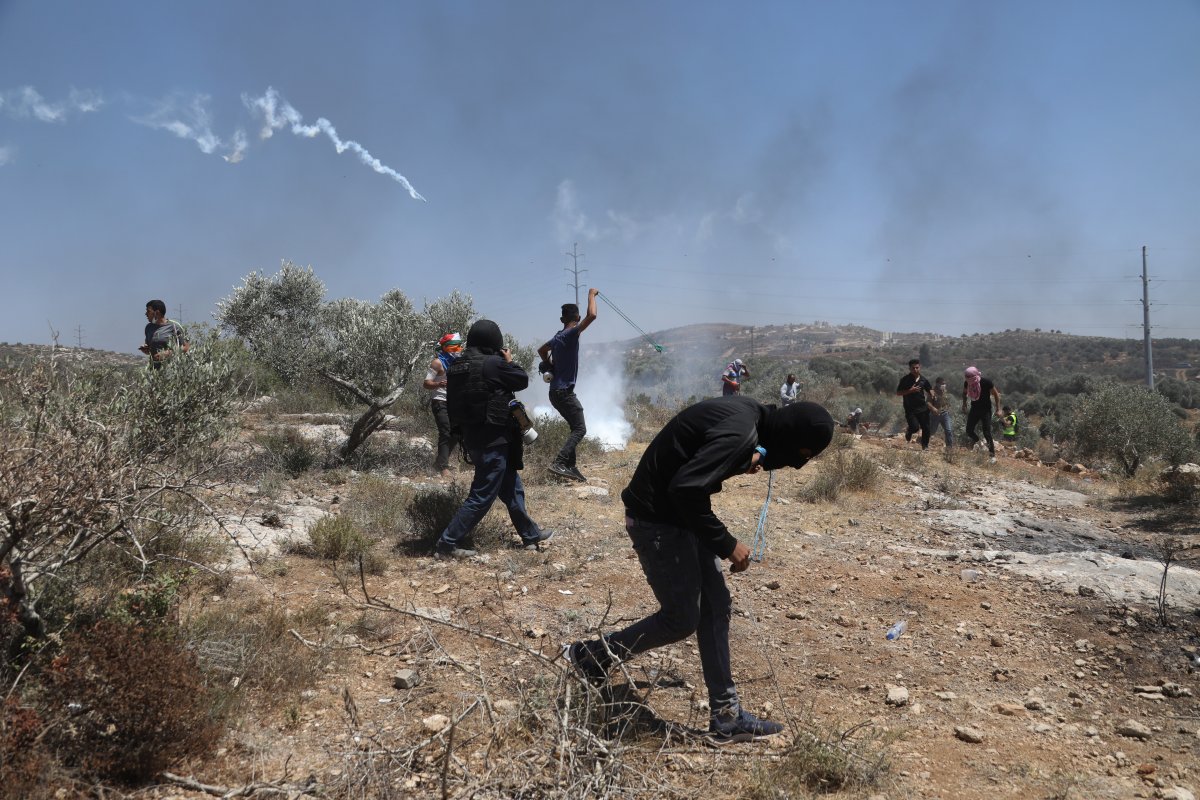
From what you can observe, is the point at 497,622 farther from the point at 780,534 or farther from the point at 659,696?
the point at 780,534

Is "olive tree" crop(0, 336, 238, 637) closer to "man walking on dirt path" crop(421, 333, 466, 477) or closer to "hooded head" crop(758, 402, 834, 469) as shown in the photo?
"hooded head" crop(758, 402, 834, 469)

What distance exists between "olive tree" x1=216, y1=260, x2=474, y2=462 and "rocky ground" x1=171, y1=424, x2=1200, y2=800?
6.44 metres

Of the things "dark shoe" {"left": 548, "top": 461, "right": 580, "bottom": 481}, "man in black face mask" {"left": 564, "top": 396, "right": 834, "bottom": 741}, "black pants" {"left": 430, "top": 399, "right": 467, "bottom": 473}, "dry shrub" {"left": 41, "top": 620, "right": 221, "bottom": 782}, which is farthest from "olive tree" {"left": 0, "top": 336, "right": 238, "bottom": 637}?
"dark shoe" {"left": 548, "top": 461, "right": 580, "bottom": 481}

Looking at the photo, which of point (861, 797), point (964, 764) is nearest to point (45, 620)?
point (861, 797)

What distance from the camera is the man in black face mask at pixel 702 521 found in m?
2.86

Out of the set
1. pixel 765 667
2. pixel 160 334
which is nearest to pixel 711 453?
pixel 765 667

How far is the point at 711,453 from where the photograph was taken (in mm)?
2832

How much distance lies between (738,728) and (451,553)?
9.59 feet

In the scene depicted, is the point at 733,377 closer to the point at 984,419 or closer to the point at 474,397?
the point at 984,419

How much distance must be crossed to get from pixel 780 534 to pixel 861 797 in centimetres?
426

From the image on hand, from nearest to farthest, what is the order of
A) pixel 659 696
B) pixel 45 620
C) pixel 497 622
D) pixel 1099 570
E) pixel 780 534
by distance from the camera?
pixel 45 620 < pixel 659 696 < pixel 497 622 < pixel 1099 570 < pixel 780 534

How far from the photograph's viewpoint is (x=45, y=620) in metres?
2.97

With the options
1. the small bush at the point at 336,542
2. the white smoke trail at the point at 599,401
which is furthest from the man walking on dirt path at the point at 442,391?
the white smoke trail at the point at 599,401

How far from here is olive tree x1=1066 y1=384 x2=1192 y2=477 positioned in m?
11.8
